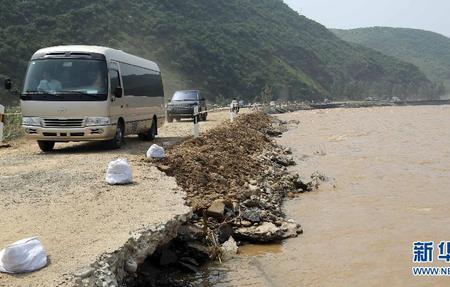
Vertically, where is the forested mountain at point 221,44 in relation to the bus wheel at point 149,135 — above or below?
above

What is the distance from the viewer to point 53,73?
12969 millimetres

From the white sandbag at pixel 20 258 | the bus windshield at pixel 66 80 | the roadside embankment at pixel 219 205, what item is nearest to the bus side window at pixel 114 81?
the bus windshield at pixel 66 80

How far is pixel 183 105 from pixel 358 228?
19.4m

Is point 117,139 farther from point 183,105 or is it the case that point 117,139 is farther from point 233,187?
point 183,105

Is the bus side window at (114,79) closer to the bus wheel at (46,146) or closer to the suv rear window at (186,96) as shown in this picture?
the bus wheel at (46,146)

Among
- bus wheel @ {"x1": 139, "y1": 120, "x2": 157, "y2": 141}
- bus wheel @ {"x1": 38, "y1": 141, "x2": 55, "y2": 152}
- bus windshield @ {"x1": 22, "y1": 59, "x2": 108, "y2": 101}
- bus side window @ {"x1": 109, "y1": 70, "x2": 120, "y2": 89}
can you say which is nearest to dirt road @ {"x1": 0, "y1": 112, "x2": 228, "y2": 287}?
bus wheel @ {"x1": 38, "y1": 141, "x2": 55, "y2": 152}

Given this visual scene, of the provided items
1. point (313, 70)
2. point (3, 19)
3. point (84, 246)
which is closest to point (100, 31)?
point (3, 19)

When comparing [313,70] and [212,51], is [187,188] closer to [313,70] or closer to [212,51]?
[212,51]

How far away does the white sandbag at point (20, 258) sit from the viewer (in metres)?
4.93

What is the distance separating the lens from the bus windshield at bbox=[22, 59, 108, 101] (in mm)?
12758

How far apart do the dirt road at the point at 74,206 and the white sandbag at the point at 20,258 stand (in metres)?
0.09

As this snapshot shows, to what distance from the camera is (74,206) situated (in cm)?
761

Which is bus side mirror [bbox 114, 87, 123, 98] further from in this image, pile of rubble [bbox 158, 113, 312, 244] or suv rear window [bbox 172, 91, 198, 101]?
suv rear window [bbox 172, 91, 198, 101]

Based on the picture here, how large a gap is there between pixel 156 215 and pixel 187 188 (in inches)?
102
